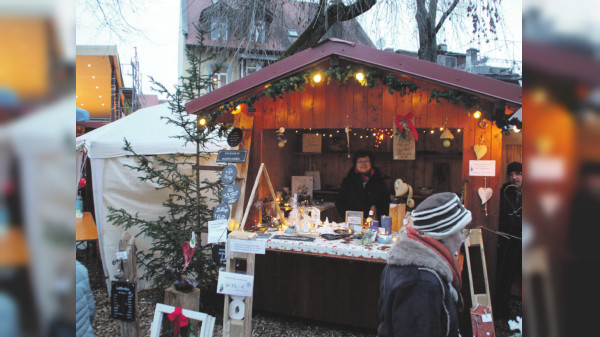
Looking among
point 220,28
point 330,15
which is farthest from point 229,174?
point 220,28

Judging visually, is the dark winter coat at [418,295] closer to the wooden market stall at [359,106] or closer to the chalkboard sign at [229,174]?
the wooden market stall at [359,106]

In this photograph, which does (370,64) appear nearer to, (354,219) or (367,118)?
(367,118)

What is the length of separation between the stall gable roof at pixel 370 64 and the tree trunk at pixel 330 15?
253 centimetres

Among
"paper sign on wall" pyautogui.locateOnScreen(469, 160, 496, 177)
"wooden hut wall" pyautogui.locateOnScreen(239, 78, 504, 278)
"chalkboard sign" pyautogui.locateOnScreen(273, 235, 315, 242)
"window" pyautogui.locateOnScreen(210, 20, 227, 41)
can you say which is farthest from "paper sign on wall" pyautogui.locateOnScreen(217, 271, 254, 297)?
"window" pyautogui.locateOnScreen(210, 20, 227, 41)

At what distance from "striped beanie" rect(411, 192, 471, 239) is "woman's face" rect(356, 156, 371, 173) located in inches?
148

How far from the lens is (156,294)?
6.09 m

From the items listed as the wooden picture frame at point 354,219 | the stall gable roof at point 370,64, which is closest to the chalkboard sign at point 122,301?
the stall gable roof at point 370,64

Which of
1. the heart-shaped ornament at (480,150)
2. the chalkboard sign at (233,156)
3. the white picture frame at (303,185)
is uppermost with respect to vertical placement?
the heart-shaped ornament at (480,150)

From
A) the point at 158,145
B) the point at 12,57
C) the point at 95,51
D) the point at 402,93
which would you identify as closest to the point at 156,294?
the point at 158,145

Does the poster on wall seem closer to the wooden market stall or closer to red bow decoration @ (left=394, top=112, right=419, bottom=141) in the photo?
the wooden market stall

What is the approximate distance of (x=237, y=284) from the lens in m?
3.65

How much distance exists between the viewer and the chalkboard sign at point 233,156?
454cm

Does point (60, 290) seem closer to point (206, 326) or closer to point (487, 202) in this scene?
point (206, 326)

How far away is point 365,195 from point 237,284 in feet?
9.63
